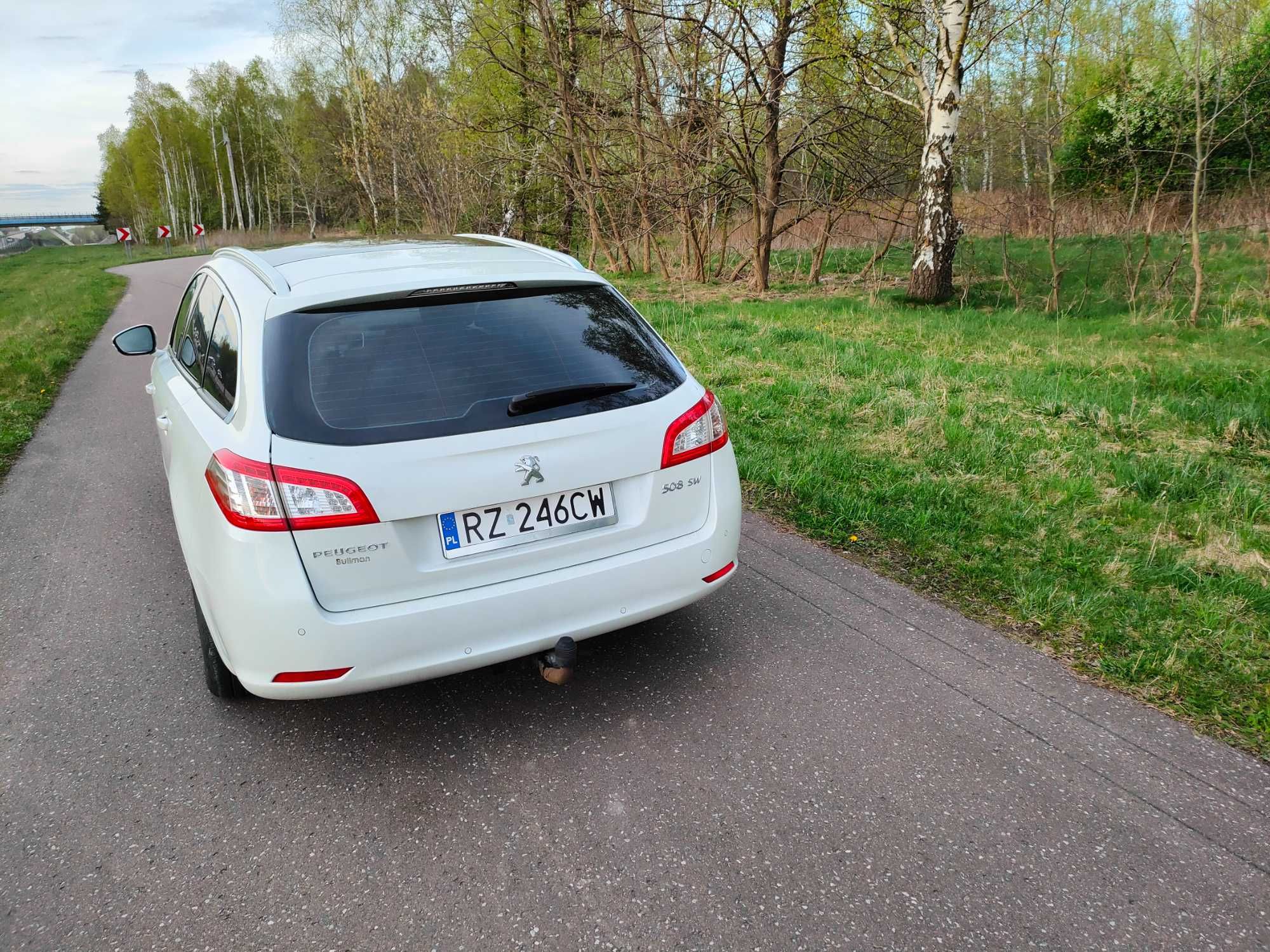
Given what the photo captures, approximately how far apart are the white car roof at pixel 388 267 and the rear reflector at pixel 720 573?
1279 mm

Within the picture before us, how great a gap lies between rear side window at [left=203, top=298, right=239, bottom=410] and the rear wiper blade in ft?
3.19

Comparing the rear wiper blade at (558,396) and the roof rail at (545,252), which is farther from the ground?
the roof rail at (545,252)

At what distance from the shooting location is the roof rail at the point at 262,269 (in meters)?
3.06

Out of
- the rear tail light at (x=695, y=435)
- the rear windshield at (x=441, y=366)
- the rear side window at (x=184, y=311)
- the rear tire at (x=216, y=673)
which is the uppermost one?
the rear side window at (x=184, y=311)

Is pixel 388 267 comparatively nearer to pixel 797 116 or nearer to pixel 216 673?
pixel 216 673

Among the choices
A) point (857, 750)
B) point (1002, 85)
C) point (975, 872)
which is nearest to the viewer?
point (975, 872)

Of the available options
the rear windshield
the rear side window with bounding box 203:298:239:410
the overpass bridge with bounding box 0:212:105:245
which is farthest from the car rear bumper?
the overpass bridge with bounding box 0:212:105:245

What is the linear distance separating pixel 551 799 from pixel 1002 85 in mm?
16097

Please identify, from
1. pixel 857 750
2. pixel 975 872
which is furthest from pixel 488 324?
pixel 975 872

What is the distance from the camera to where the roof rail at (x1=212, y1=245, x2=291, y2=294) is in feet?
10.0

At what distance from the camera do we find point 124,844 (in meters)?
2.50

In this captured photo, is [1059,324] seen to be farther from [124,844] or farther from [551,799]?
[124,844]

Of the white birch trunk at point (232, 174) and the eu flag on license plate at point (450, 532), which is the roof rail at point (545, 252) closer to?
the eu flag on license plate at point (450, 532)

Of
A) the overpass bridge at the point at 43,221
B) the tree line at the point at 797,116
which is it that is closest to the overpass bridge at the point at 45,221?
the overpass bridge at the point at 43,221
